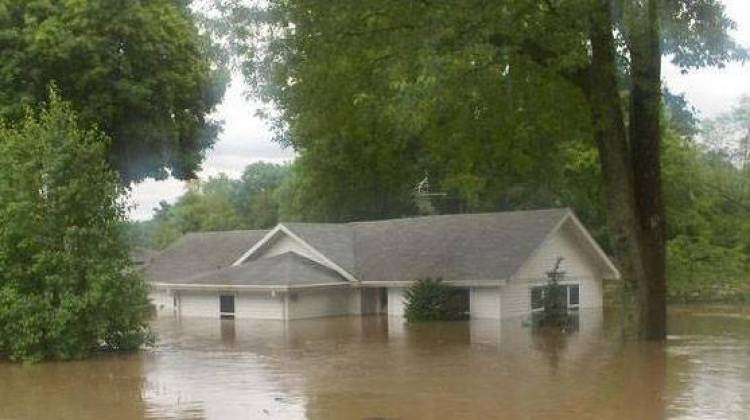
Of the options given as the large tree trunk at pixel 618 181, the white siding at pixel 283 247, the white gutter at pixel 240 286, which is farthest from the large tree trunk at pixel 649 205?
the white siding at pixel 283 247

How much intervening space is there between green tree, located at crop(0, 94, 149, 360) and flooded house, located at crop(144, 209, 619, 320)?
12679mm

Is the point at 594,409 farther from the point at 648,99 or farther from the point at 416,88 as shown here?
the point at 648,99

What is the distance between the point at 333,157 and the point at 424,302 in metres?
15.6

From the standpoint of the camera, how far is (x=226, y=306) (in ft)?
140

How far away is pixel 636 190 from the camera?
27.1m

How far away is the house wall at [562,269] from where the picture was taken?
38.7 m

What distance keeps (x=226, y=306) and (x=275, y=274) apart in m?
3.69

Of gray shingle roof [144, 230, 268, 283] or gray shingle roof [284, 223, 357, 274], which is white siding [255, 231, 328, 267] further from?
gray shingle roof [144, 230, 268, 283]

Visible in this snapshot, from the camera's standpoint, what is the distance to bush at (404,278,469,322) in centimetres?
3772

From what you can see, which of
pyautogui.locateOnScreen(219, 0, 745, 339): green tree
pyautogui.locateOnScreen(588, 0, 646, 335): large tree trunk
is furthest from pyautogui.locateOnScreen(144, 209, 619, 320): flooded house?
pyautogui.locateOnScreen(588, 0, 646, 335): large tree trunk

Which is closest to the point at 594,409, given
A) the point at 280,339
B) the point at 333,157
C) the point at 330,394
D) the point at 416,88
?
the point at 330,394

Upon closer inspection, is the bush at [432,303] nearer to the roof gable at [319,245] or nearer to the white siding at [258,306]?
the roof gable at [319,245]

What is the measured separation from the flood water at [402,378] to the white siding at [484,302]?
14.8 ft

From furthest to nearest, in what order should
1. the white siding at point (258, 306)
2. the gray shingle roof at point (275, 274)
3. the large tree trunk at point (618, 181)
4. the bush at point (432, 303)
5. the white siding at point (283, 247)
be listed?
the white siding at point (283, 247) < the white siding at point (258, 306) < the gray shingle roof at point (275, 274) < the bush at point (432, 303) < the large tree trunk at point (618, 181)
